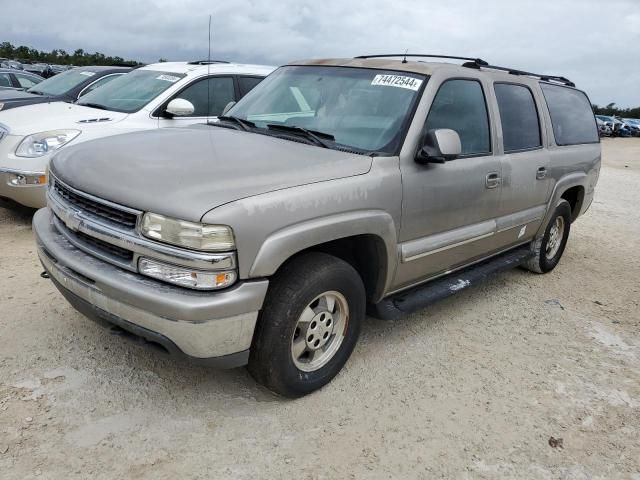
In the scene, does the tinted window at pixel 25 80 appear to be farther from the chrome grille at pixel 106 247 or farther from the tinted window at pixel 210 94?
the chrome grille at pixel 106 247

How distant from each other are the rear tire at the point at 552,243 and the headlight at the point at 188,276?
376 cm

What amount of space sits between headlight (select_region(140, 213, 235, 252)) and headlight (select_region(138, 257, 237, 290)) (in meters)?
0.12

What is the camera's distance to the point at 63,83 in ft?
29.0

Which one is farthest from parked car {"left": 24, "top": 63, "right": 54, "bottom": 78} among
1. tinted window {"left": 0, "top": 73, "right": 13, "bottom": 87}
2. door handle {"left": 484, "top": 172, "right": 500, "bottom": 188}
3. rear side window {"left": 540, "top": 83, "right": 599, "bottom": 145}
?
door handle {"left": 484, "top": 172, "right": 500, "bottom": 188}

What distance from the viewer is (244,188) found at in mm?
2719

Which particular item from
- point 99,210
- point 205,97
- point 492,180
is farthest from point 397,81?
point 205,97

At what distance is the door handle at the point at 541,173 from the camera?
15.6 ft

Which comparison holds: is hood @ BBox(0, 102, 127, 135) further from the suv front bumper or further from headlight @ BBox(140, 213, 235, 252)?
headlight @ BBox(140, 213, 235, 252)

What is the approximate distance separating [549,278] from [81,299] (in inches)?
179

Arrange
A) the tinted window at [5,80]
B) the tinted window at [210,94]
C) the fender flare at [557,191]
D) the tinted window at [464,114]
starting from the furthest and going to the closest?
1. the tinted window at [5,80]
2. the tinted window at [210,94]
3. the fender flare at [557,191]
4. the tinted window at [464,114]

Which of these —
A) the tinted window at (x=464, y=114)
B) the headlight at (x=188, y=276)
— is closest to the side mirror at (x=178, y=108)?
the tinted window at (x=464, y=114)

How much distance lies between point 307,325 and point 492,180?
6.29 feet

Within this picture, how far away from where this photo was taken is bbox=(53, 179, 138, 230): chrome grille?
2725mm

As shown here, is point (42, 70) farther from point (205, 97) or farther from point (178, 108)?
point (178, 108)
